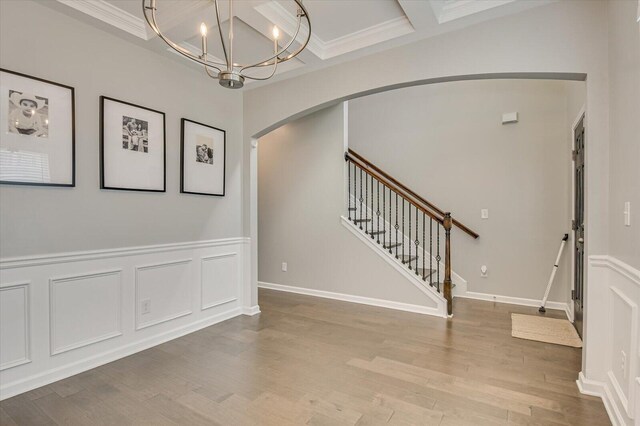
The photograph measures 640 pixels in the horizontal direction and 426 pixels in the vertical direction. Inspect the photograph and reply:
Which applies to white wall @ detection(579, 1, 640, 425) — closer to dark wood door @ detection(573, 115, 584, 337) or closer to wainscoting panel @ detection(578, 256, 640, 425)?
wainscoting panel @ detection(578, 256, 640, 425)

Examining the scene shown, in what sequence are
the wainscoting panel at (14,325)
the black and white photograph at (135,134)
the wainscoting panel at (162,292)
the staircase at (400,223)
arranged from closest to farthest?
the wainscoting panel at (14,325) < the black and white photograph at (135,134) < the wainscoting panel at (162,292) < the staircase at (400,223)

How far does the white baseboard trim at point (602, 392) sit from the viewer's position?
6.15 feet

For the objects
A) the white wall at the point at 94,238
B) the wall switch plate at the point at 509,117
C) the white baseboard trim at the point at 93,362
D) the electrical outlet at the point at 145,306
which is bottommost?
the white baseboard trim at the point at 93,362

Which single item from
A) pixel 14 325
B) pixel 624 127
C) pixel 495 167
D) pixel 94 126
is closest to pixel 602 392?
pixel 624 127

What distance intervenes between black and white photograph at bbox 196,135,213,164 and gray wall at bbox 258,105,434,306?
1.61 metres

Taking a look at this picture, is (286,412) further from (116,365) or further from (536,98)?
(536,98)

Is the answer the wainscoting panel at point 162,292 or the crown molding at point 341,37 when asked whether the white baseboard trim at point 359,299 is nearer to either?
the wainscoting panel at point 162,292

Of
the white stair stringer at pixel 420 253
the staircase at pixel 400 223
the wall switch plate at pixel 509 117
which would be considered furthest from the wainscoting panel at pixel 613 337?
the wall switch plate at pixel 509 117

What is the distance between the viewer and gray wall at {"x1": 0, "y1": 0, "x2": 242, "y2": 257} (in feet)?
7.27

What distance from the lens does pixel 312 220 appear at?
4.75 meters

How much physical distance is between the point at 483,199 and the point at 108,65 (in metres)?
4.34

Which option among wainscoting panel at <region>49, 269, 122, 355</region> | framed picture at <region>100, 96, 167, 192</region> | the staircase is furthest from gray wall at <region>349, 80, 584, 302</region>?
wainscoting panel at <region>49, 269, 122, 355</region>

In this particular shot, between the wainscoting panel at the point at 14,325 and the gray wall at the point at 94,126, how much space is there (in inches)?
9.7

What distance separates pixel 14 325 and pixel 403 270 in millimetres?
3481
